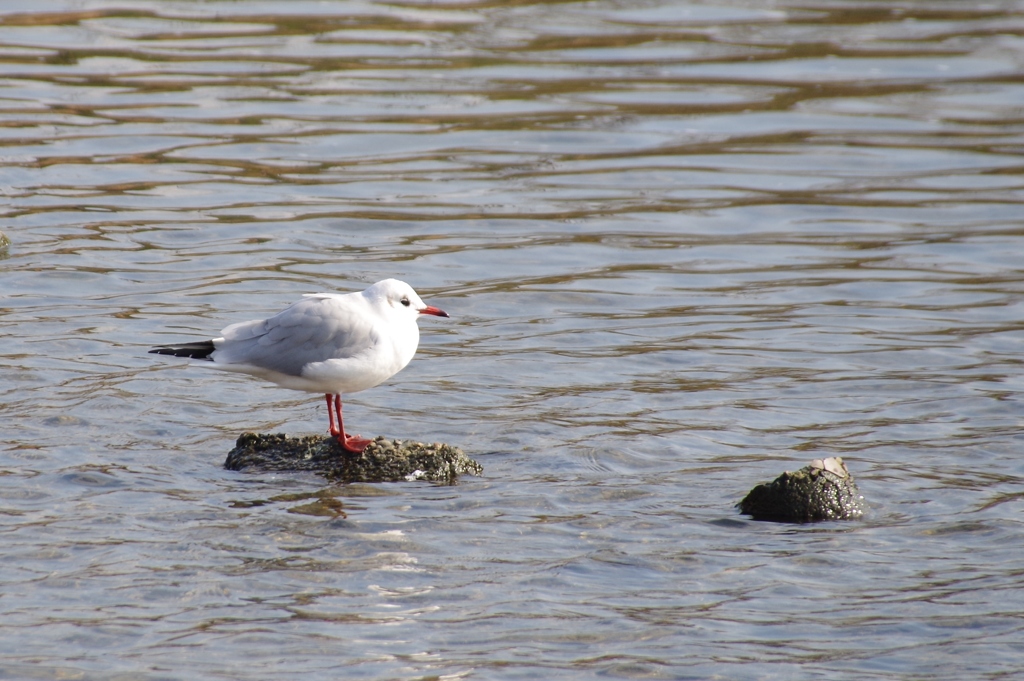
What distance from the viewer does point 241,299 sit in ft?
35.4

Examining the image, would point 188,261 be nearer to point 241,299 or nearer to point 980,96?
point 241,299

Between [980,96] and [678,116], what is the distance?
4.01 meters

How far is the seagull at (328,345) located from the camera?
23.9 feet

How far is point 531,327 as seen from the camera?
10.5 meters

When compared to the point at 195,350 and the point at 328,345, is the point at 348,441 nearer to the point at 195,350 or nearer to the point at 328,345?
the point at 328,345

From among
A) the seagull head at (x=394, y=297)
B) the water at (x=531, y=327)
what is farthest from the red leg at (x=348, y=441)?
the seagull head at (x=394, y=297)

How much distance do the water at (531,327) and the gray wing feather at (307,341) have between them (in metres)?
0.63

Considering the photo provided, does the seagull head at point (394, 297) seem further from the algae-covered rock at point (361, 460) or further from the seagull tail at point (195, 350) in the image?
the seagull tail at point (195, 350)

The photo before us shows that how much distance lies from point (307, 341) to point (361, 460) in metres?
0.69

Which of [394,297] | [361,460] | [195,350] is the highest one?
[394,297]

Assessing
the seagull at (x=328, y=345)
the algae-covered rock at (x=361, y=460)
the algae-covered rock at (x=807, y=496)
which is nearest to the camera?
the algae-covered rock at (x=807, y=496)

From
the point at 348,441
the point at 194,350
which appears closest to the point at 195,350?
the point at 194,350

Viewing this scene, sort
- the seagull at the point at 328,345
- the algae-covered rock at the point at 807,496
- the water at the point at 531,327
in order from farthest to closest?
the seagull at the point at 328,345
the algae-covered rock at the point at 807,496
the water at the point at 531,327

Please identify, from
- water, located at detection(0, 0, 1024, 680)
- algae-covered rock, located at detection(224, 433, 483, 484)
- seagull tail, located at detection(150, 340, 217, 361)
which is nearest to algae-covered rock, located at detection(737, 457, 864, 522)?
water, located at detection(0, 0, 1024, 680)
